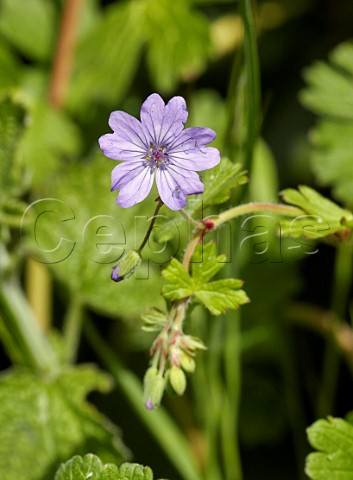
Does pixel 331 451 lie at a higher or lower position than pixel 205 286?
lower

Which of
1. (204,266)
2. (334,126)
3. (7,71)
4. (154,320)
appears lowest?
(154,320)

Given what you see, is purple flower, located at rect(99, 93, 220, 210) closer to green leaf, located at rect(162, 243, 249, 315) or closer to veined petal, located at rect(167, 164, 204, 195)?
veined petal, located at rect(167, 164, 204, 195)

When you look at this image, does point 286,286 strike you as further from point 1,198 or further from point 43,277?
point 1,198

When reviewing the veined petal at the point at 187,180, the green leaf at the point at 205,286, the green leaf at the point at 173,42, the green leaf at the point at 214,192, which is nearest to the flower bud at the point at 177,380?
the green leaf at the point at 205,286

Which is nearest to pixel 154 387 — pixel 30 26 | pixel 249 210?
pixel 249 210

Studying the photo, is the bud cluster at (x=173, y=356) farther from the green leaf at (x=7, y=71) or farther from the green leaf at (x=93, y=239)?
the green leaf at (x=7, y=71)

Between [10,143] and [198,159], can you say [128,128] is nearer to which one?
[198,159]

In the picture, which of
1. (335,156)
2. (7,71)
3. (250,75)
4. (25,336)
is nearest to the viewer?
(250,75)

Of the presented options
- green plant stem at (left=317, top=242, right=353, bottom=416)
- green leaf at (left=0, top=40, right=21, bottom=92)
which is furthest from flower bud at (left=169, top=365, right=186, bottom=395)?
green leaf at (left=0, top=40, right=21, bottom=92)
